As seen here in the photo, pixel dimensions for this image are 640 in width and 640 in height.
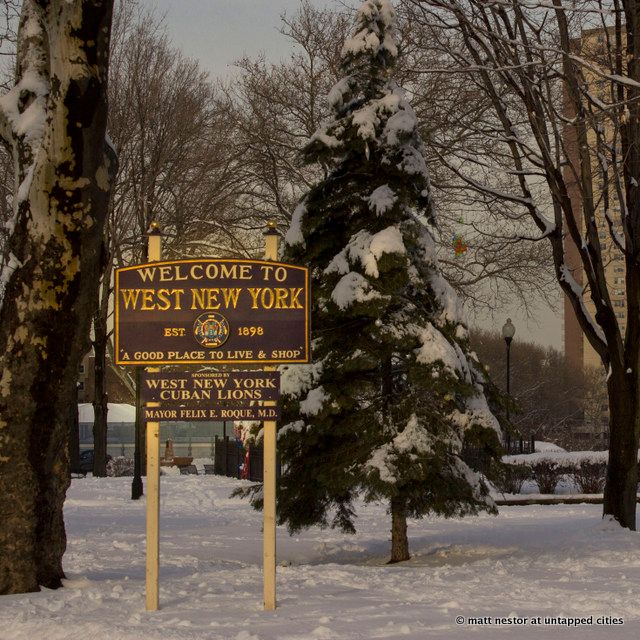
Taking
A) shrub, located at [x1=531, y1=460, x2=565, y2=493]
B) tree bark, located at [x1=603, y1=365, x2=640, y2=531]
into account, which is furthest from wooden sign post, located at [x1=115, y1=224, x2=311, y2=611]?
shrub, located at [x1=531, y1=460, x2=565, y2=493]

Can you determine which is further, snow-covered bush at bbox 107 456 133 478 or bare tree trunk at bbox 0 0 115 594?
snow-covered bush at bbox 107 456 133 478

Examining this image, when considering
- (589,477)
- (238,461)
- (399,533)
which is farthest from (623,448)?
(238,461)

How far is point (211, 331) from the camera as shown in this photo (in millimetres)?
10180

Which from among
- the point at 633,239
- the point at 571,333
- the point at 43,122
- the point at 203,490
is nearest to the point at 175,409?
the point at 43,122

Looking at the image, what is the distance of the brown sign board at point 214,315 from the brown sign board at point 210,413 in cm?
44

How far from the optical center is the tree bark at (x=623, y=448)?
17.5 m

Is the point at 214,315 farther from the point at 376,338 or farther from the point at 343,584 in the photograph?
the point at 376,338

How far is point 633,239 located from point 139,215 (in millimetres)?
18344

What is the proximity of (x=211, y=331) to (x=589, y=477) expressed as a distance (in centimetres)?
1960

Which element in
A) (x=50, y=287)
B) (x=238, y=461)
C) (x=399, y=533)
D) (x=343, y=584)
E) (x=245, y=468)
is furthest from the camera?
(x=238, y=461)

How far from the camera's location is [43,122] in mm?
11062

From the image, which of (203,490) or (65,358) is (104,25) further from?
(203,490)

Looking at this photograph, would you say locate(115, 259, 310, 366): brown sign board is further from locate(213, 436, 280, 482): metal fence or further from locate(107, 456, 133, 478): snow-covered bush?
locate(107, 456, 133, 478): snow-covered bush

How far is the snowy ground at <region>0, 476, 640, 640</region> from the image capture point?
8.59 m
